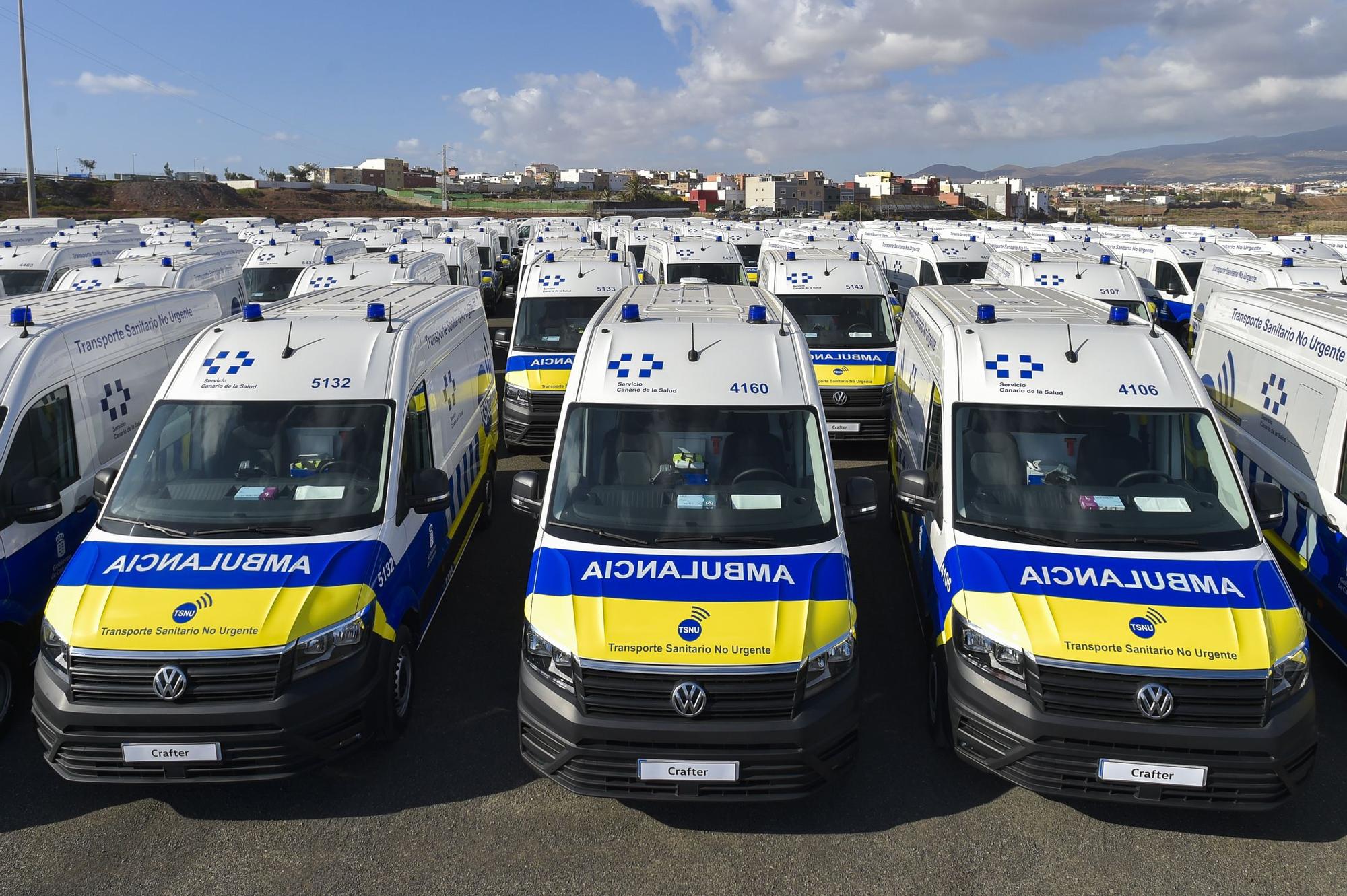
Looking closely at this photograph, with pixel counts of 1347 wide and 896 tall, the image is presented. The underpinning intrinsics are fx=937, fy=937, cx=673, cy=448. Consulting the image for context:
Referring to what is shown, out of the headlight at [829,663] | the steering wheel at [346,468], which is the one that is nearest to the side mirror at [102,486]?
the steering wheel at [346,468]

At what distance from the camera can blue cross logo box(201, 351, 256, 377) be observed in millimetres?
6066

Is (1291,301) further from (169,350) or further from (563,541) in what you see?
(169,350)

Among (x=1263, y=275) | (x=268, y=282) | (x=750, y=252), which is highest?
(x=750, y=252)

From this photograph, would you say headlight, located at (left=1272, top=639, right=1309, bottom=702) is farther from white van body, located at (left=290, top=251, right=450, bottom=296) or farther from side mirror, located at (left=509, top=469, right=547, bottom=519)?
white van body, located at (left=290, top=251, right=450, bottom=296)

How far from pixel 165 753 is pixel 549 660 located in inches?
73.4

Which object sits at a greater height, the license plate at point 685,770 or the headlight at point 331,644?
the headlight at point 331,644

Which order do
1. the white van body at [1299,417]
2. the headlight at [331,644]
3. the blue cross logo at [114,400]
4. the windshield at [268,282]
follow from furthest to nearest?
1. the windshield at [268,282]
2. the blue cross logo at [114,400]
3. the white van body at [1299,417]
4. the headlight at [331,644]

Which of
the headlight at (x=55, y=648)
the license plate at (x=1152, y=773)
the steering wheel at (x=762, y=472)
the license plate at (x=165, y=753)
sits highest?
the steering wheel at (x=762, y=472)

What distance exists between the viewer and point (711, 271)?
55.1 feet

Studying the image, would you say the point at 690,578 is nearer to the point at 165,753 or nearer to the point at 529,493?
the point at 529,493

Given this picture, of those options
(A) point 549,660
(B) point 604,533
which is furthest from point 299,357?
(A) point 549,660

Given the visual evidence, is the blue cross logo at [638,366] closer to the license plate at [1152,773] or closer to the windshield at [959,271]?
the license plate at [1152,773]

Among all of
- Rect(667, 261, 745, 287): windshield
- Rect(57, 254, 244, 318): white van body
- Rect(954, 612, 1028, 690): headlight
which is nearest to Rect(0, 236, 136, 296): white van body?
Rect(57, 254, 244, 318): white van body

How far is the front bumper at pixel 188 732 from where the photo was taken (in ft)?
14.6
